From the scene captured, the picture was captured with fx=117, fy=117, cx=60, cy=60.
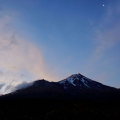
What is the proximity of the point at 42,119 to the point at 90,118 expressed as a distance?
2306 centimetres

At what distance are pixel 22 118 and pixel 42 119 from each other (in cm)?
949

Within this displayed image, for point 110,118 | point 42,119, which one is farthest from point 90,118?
point 42,119

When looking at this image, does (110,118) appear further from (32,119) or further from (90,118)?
(32,119)

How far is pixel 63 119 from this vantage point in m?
55.6

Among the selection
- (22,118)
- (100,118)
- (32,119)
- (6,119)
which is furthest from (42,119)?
(100,118)

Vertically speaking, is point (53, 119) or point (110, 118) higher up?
point (53, 119)

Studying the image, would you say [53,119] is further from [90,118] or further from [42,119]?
[90,118]

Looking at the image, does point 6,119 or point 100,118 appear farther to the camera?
point 100,118

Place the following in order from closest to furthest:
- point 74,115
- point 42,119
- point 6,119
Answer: point 6,119 < point 42,119 < point 74,115

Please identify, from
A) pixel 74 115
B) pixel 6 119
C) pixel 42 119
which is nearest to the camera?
pixel 6 119

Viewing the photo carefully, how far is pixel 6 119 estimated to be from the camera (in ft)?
173

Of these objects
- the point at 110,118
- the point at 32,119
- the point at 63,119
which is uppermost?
the point at 32,119

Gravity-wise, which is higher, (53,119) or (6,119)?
(6,119)

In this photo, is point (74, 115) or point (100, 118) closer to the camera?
point (100, 118)
